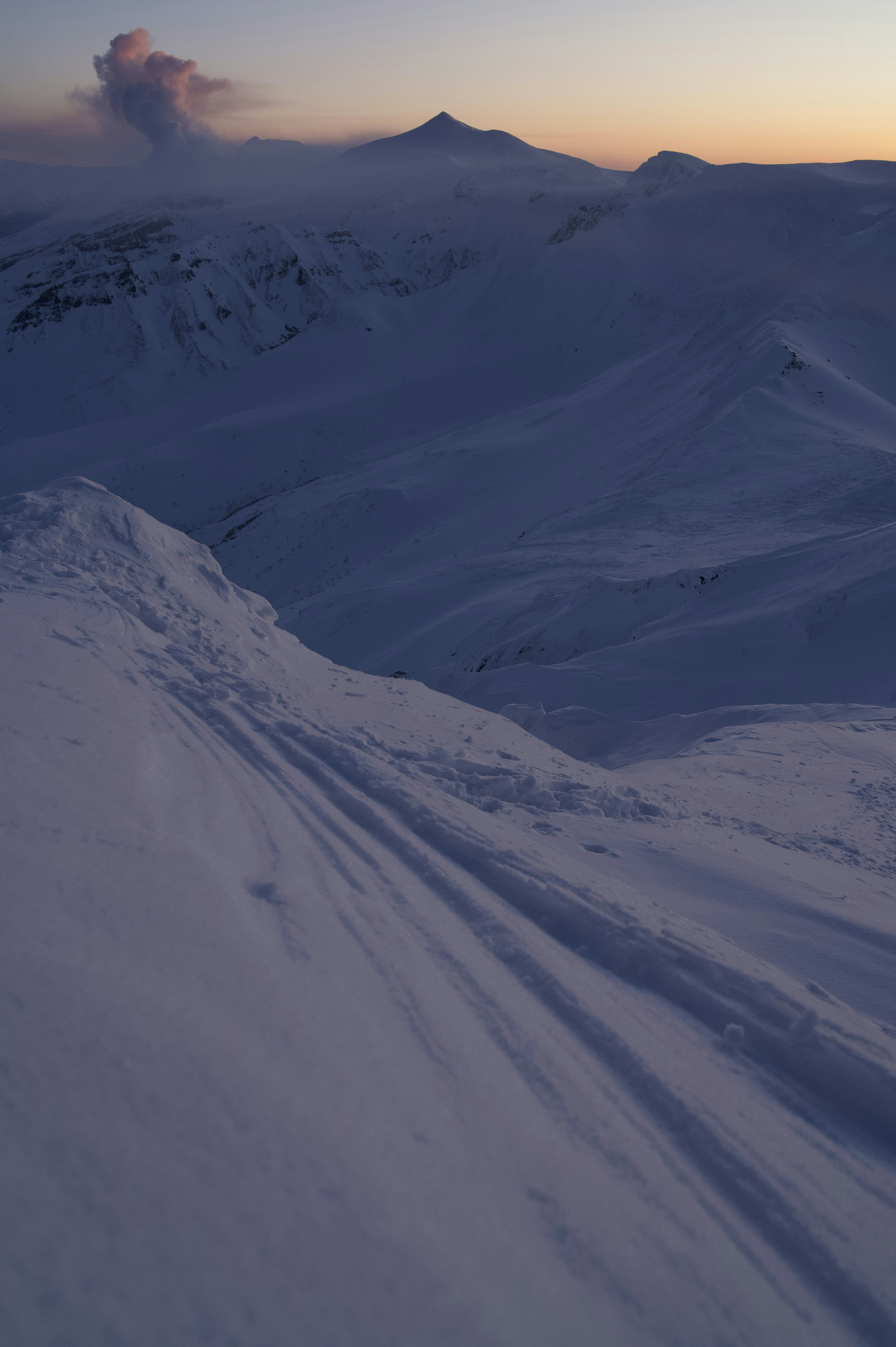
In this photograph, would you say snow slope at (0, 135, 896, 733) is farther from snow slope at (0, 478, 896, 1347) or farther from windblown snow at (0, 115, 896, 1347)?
snow slope at (0, 478, 896, 1347)

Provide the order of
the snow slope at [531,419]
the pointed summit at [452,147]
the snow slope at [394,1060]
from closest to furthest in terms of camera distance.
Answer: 1. the snow slope at [394,1060]
2. the snow slope at [531,419]
3. the pointed summit at [452,147]

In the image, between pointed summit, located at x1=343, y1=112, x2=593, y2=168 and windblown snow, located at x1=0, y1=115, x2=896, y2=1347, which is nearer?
windblown snow, located at x1=0, y1=115, x2=896, y2=1347

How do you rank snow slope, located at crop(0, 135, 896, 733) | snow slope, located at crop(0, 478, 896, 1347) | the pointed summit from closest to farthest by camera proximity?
snow slope, located at crop(0, 478, 896, 1347) < snow slope, located at crop(0, 135, 896, 733) < the pointed summit

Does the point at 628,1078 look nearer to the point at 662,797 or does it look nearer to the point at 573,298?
the point at 662,797

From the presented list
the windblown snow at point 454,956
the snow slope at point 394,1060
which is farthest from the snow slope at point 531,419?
the snow slope at point 394,1060

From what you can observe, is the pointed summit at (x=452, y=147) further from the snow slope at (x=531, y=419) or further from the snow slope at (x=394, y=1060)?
the snow slope at (x=394, y=1060)

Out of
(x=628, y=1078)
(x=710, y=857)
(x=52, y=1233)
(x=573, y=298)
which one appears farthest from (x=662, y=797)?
(x=573, y=298)

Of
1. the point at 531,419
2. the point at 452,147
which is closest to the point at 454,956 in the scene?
the point at 531,419

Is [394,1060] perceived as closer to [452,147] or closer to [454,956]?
[454,956]

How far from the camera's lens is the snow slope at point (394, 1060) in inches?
57.4

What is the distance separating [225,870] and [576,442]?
25.4 meters

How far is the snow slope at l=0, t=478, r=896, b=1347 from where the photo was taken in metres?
1.46

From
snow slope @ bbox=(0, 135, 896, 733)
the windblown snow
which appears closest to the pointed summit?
snow slope @ bbox=(0, 135, 896, 733)

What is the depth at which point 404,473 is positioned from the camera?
29.5 meters
